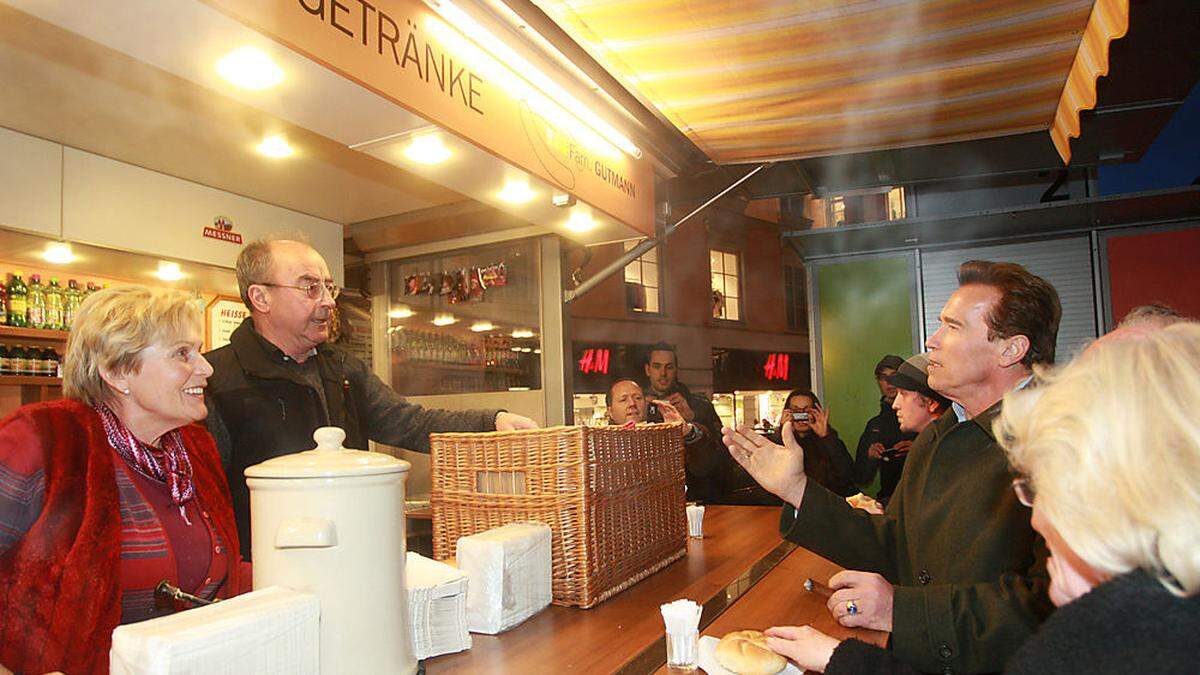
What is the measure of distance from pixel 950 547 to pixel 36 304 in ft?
12.3

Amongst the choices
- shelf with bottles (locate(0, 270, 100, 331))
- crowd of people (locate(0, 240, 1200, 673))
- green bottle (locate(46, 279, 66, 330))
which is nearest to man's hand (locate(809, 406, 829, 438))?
crowd of people (locate(0, 240, 1200, 673))

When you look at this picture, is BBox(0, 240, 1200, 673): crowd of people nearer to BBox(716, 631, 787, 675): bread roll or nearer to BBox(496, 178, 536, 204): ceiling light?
BBox(716, 631, 787, 675): bread roll

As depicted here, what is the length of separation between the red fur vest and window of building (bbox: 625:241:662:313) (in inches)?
436

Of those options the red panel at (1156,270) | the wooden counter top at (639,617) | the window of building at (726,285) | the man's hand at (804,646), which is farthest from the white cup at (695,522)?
the window of building at (726,285)

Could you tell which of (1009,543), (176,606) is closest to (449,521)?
(176,606)

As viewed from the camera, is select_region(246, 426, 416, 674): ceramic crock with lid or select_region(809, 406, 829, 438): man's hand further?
select_region(809, 406, 829, 438): man's hand

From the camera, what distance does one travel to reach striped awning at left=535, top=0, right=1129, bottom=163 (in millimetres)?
2184

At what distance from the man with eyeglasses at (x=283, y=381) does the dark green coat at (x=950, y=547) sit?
36.9 inches

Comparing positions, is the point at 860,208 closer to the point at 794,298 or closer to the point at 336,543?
the point at 336,543

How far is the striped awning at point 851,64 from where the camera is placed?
2.18 meters

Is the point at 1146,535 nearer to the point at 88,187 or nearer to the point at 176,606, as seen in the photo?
the point at 176,606

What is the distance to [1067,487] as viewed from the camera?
0.75 metres

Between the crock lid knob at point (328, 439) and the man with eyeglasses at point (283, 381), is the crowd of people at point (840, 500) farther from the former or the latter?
the crock lid knob at point (328, 439)

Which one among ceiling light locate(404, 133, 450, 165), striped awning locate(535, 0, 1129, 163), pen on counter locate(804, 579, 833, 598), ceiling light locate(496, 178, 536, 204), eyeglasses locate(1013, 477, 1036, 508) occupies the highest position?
striped awning locate(535, 0, 1129, 163)
